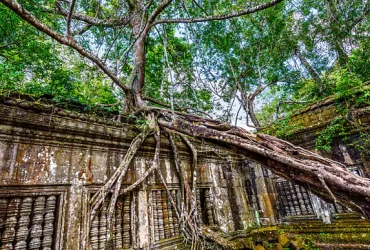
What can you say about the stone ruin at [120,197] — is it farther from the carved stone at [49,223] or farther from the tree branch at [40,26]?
the tree branch at [40,26]

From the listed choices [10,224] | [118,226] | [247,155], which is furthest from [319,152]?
[10,224]

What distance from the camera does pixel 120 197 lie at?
3.03 metres

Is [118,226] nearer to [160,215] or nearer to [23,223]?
[160,215]

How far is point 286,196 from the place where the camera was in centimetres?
534

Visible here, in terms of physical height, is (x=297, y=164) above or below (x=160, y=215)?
above

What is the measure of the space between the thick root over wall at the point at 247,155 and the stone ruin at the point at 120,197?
198 mm

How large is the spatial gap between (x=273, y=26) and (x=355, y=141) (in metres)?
4.28

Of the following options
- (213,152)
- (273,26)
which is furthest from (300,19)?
(213,152)

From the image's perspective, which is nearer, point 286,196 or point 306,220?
point 306,220

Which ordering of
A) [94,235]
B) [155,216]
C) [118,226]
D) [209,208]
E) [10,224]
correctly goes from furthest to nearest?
[209,208]
[155,216]
[118,226]
[94,235]
[10,224]

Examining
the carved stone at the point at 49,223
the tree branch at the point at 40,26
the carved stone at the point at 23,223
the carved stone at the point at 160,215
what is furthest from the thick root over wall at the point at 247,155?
the tree branch at the point at 40,26

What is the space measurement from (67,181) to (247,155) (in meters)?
2.44

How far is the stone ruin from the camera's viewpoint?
2203 millimetres

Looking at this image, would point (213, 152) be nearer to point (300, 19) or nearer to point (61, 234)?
point (61, 234)
